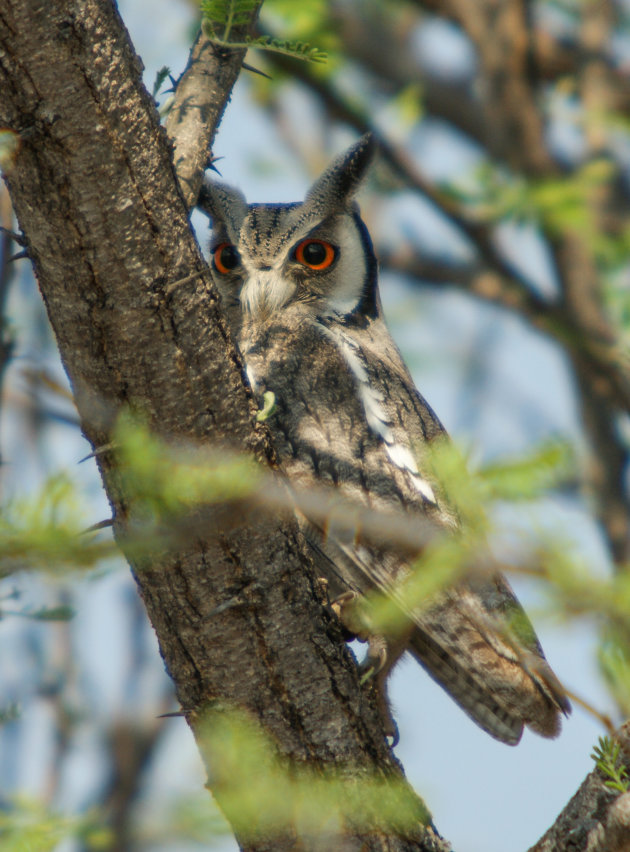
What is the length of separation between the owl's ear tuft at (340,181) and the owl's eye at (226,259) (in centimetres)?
30

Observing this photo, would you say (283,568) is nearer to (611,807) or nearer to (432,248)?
(611,807)

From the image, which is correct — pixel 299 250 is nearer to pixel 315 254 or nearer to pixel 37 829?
pixel 315 254

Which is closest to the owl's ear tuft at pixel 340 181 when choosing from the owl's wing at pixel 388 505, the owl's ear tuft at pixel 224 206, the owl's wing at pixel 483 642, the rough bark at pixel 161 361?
the owl's ear tuft at pixel 224 206

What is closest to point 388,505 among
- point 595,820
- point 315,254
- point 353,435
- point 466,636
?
point 353,435

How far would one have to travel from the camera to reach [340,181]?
3.14 m

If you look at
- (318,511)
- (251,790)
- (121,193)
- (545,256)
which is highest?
(545,256)

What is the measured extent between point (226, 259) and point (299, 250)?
0.24 metres

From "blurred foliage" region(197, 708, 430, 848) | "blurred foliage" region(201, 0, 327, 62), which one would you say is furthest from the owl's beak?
"blurred foliage" region(197, 708, 430, 848)

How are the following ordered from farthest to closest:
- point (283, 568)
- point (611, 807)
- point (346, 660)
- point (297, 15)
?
1. point (297, 15)
2. point (346, 660)
3. point (283, 568)
4. point (611, 807)

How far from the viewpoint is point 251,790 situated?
5.80 feet

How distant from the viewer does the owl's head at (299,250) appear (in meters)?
2.95

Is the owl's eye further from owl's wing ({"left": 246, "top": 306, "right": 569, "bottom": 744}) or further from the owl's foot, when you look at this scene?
the owl's foot

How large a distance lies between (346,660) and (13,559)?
1052mm

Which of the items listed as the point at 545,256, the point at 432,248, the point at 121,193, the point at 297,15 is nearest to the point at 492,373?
the point at 432,248
